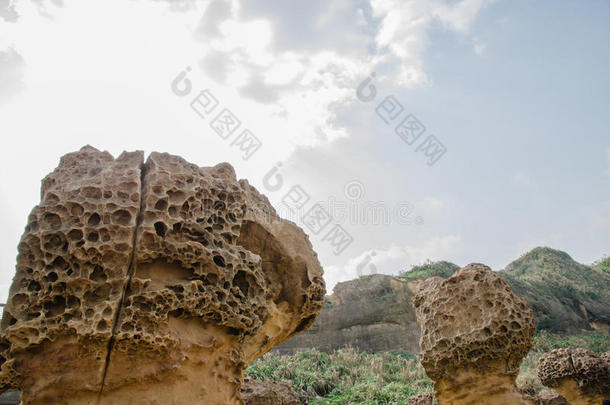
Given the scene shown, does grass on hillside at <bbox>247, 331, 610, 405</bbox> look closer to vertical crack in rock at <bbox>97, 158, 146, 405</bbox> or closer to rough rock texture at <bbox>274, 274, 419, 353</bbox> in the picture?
rough rock texture at <bbox>274, 274, 419, 353</bbox>

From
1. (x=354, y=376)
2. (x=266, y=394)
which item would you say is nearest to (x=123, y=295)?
(x=266, y=394)

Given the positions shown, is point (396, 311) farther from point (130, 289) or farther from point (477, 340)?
point (130, 289)

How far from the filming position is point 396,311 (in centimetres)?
1605

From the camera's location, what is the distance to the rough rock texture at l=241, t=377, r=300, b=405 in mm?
5273

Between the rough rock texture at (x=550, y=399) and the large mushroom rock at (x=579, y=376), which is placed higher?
the large mushroom rock at (x=579, y=376)

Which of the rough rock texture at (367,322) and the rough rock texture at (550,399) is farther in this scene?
the rough rock texture at (367,322)

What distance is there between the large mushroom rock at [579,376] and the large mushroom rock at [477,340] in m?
2.27

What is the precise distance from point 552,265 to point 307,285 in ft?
76.3

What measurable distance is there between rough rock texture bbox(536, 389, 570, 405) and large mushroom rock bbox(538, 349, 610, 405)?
799 millimetres

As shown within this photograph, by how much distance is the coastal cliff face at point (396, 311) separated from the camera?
15469 millimetres

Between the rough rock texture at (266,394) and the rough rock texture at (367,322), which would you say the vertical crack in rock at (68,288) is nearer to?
the rough rock texture at (266,394)

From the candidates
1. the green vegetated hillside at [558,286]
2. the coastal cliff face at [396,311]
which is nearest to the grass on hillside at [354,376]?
the coastal cliff face at [396,311]

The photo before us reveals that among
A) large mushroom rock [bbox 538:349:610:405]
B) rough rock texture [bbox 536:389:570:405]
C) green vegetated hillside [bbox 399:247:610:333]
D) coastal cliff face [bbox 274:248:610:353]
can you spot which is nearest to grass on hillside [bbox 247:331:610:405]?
rough rock texture [bbox 536:389:570:405]

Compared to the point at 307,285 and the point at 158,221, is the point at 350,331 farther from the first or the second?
the point at 158,221
